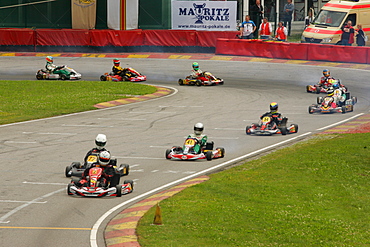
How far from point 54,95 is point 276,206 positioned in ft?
77.8

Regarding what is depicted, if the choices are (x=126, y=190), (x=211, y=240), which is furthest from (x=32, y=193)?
(x=211, y=240)

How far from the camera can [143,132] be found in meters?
26.0

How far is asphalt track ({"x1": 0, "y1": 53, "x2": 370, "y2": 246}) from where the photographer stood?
1505 cm

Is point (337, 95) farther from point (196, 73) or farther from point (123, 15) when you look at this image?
point (123, 15)

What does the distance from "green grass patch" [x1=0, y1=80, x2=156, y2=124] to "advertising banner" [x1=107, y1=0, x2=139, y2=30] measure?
1385 centimetres

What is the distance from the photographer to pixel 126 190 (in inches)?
674

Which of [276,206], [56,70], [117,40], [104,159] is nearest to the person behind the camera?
[276,206]

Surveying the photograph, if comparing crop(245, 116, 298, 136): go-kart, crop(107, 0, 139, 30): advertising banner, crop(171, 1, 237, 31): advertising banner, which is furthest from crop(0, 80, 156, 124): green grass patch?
crop(107, 0, 139, 30): advertising banner

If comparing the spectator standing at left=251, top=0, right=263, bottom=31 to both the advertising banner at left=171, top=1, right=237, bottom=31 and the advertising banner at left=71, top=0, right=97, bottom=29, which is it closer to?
the advertising banner at left=171, top=1, right=237, bottom=31

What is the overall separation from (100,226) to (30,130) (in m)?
12.9

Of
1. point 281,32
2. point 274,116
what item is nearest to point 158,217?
point 274,116

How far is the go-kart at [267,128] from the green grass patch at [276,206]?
4.20m

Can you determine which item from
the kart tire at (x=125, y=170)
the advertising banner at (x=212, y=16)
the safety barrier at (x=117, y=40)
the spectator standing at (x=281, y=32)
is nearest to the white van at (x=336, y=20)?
the spectator standing at (x=281, y=32)

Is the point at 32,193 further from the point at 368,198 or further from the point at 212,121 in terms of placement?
the point at 212,121
